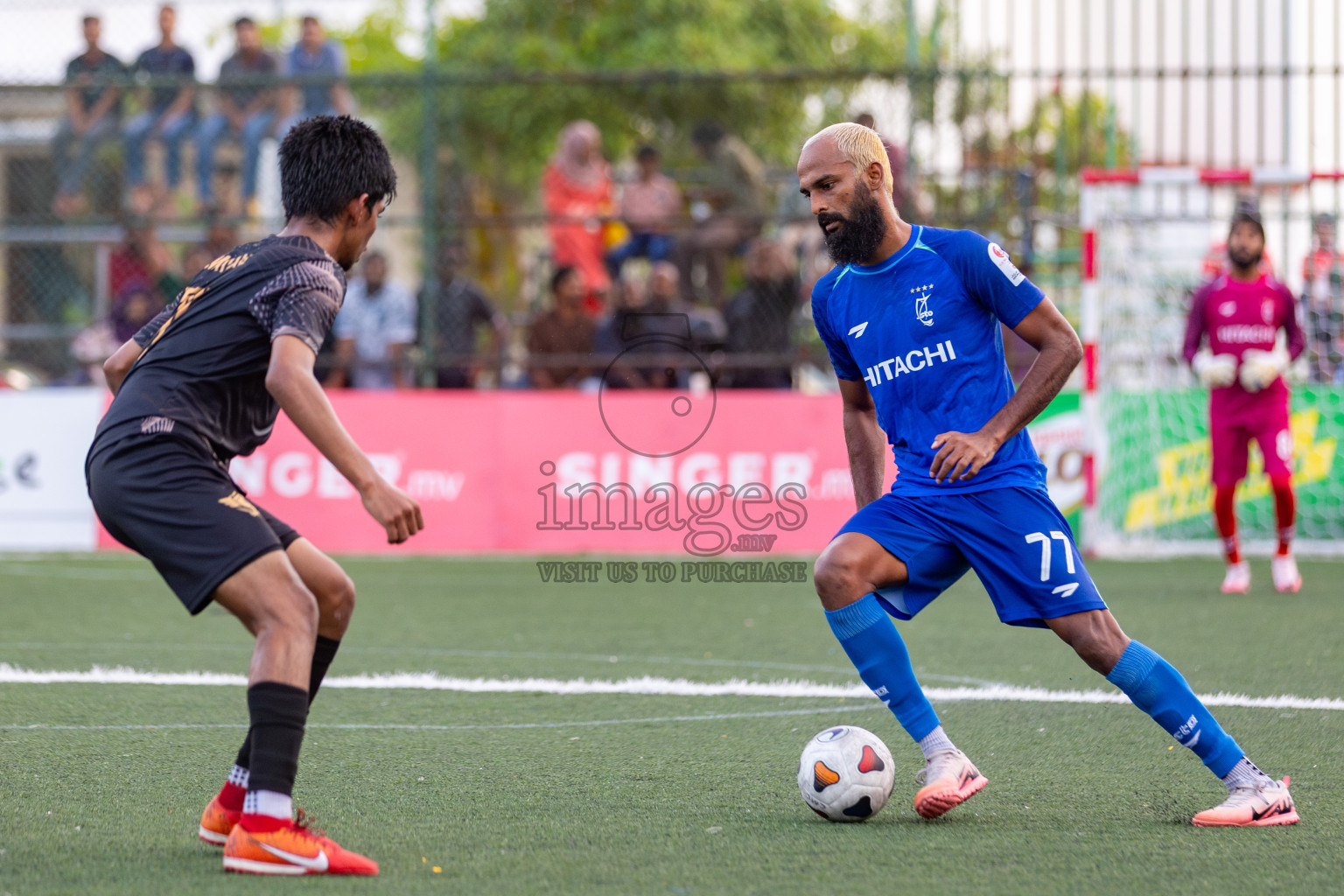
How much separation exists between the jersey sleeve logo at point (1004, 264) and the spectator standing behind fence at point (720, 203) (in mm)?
8367

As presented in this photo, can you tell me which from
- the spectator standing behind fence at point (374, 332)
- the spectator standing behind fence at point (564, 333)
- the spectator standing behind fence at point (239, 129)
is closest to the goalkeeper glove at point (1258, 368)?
the spectator standing behind fence at point (564, 333)

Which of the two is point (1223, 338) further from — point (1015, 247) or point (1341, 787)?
point (1341, 787)

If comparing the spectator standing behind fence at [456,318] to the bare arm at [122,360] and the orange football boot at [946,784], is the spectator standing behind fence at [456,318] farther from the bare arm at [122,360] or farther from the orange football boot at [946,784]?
the orange football boot at [946,784]

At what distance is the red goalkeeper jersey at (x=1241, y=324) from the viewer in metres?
9.70

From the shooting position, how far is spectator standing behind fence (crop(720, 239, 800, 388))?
40.9ft

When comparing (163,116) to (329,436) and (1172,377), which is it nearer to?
(1172,377)

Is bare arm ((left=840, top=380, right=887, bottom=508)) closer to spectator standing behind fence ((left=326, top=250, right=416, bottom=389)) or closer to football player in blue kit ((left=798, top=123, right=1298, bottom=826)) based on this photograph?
football player in blue kit ((left=798, top=123, right=1298, bottom=826))

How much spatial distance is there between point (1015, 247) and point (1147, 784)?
28.5 feet

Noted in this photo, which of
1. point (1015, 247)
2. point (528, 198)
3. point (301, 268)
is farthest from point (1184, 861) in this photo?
point (528, 198)

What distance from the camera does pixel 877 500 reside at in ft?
14.6

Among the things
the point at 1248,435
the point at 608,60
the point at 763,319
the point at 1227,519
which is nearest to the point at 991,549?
the point at 1227,519

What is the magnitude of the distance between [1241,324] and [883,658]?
6.41 metres

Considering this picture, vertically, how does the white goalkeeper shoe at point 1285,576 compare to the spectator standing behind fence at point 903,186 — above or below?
below

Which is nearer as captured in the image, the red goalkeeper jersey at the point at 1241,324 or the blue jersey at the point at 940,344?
the blue jersey at the point at 940,344
